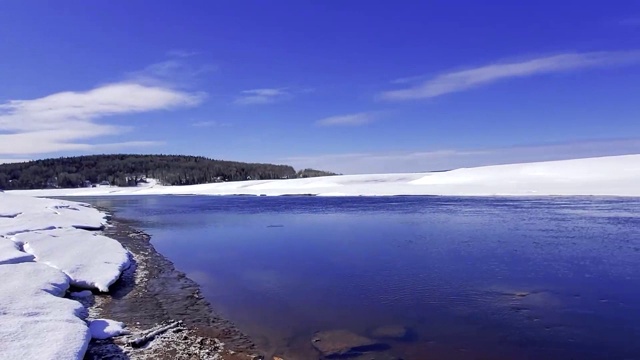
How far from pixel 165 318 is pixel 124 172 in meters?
85.8

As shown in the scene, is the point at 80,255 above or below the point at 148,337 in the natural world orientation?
above

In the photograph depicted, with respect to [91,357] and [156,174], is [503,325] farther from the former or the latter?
[156,174]

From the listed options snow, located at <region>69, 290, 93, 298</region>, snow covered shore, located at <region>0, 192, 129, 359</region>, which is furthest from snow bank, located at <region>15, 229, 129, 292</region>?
snow, located at <region>69, 290, 93, 298</region>

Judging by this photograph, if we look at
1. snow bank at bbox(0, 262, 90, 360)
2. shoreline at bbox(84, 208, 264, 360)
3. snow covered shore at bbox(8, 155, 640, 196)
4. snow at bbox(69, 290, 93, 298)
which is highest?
snow covered shore at bbox(8, 155, 640, 196)

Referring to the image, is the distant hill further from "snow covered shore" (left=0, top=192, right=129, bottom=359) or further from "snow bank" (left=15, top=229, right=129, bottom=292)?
"snow covered shore" (left=0, top=192, right=129, bottom=359)

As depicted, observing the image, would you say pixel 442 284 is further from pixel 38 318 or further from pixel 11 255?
pixel 11 255

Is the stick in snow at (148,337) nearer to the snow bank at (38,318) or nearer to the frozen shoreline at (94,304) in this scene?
the frozen shoreline at (94,304)

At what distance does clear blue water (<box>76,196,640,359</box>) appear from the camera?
4703 mm

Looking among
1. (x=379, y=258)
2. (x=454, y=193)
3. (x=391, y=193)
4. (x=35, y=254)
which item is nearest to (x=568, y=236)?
(x=379, y=258)

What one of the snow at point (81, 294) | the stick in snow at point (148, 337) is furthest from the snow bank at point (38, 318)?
the stick in snow at point (148, 337)

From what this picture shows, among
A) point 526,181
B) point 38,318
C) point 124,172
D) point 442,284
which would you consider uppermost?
point 124,172

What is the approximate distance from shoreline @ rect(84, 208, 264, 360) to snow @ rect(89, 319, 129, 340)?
0.35ft

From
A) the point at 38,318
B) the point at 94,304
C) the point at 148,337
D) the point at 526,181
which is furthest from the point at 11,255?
the point at 526,181

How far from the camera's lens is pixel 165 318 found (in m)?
5.68
